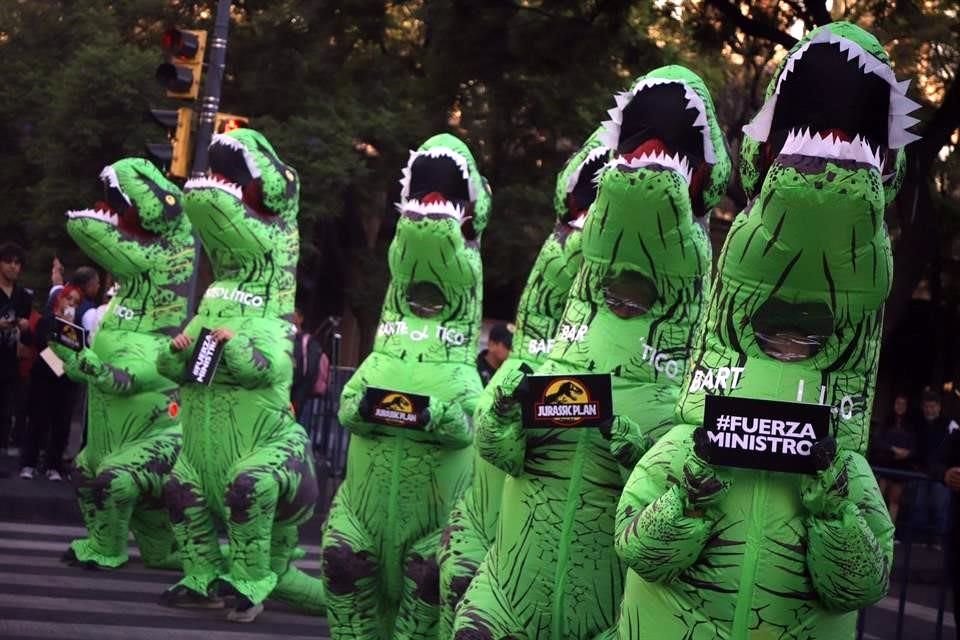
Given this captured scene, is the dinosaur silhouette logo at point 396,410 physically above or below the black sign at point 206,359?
below

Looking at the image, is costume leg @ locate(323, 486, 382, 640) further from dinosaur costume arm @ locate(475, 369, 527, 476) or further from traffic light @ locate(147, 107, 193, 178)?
traffic light @ locate(147, 107, 193, 178)

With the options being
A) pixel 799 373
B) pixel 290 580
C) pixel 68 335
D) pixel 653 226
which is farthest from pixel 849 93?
pixel 68 335

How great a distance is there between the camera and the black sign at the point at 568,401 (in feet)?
18.5

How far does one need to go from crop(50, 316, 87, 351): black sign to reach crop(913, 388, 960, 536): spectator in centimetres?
586

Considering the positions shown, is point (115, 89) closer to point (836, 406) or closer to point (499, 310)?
point (499, 310)

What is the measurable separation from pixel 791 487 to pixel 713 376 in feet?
1.27

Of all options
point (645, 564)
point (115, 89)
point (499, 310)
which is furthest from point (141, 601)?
point (499, 310)

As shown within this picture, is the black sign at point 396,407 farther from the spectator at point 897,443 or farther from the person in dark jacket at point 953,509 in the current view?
the spectator at point 897,443

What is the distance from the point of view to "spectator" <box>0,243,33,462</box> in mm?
14180

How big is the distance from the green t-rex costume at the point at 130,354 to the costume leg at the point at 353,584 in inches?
128

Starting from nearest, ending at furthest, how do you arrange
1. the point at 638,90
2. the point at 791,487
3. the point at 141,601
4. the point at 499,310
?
the point at 791,487
the point at 638,90
the point at 141,601
the point at 499,310

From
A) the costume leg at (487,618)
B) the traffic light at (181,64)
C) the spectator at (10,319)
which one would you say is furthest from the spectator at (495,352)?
the spectator at (10,319)

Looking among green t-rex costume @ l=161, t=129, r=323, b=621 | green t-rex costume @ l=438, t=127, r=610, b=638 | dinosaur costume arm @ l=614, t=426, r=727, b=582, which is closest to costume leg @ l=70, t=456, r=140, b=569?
green t-rex costume @ l=161, t=129, r=323, b=621

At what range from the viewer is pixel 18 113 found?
3036 cm
